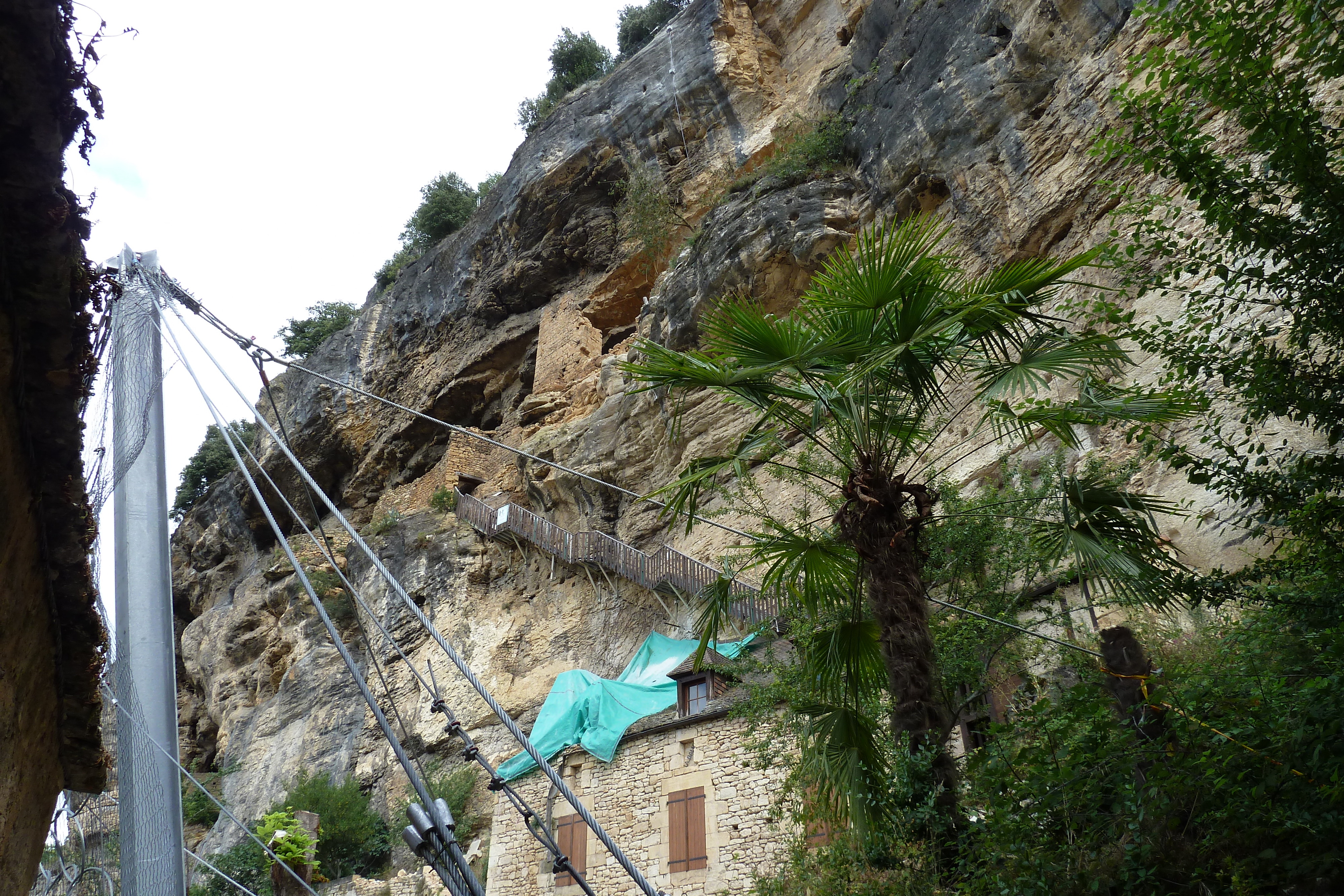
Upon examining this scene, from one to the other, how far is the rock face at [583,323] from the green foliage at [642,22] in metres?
5.08

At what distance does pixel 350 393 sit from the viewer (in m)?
29.9

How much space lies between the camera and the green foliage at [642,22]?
32.8 meters

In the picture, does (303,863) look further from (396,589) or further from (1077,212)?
(1077,212)

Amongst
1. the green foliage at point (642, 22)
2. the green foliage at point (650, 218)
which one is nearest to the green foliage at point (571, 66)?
the green foliage at point (642, 22)

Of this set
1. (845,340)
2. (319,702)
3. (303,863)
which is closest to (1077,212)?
(845,340)


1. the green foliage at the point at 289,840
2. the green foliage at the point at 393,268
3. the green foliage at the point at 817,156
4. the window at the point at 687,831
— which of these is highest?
the green foliage at the point at 393,268

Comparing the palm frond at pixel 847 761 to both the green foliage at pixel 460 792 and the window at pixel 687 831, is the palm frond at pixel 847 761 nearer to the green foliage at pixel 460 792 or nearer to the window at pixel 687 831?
the window at pixel 687 831

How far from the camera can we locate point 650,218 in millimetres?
24281

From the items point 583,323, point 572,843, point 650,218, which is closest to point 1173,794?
point 572,843

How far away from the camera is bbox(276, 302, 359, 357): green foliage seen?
3862 cm

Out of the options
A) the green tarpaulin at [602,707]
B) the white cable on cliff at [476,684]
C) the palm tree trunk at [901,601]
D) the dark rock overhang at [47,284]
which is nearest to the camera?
the dark rock overhang at [47,284]

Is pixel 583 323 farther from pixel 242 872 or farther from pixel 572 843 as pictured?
pixel 572 843

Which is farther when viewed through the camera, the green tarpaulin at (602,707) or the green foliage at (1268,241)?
the green tarpaulin at (602,707)

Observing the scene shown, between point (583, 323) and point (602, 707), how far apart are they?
562 inches
